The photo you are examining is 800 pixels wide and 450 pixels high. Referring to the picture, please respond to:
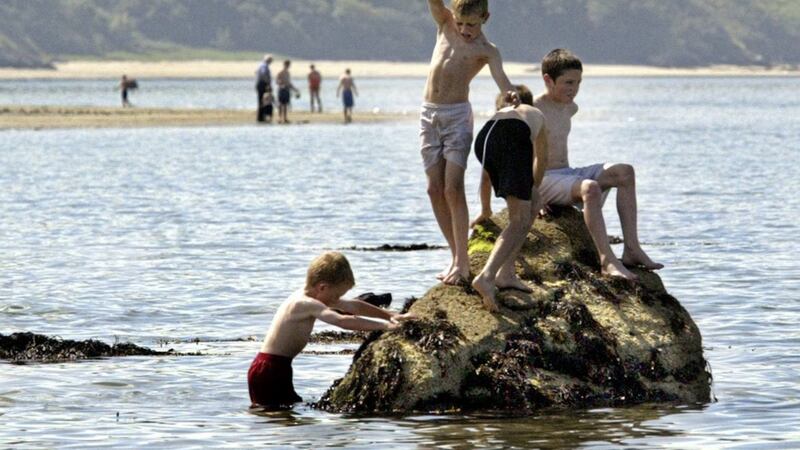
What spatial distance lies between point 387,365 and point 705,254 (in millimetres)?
10633

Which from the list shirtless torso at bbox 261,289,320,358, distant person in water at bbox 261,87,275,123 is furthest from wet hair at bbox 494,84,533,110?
distant person in water at bbox 261,87,275,123

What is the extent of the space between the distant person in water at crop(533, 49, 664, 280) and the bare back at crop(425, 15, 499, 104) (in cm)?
47

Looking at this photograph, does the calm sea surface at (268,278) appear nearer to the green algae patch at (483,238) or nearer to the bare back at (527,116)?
the green algae patch at (483,238)

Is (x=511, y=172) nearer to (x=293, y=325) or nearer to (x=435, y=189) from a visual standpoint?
(x=435, y=189)

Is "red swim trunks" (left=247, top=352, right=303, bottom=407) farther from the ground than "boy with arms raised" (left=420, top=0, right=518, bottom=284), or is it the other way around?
"boy with arms raised" (left=420, top=0, right=518, bottom=284)

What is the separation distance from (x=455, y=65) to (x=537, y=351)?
205 cm

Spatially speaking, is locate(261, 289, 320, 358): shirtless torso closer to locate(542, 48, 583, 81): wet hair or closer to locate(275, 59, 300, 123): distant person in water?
locate(542, 48, 583, 81): wet hair

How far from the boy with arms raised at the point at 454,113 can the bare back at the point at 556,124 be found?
1.54ft

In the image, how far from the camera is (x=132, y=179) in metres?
34.3

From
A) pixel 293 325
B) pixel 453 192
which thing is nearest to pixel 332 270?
pixel 293 325

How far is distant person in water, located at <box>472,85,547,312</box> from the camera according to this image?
10383mm

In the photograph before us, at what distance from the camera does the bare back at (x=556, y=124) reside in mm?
10984

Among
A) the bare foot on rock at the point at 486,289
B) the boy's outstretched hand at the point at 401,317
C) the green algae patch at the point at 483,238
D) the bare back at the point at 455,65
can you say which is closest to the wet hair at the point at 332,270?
the boy's outstretched hand at the point at 401,317

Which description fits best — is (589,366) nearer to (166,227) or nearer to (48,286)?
(48,286)
